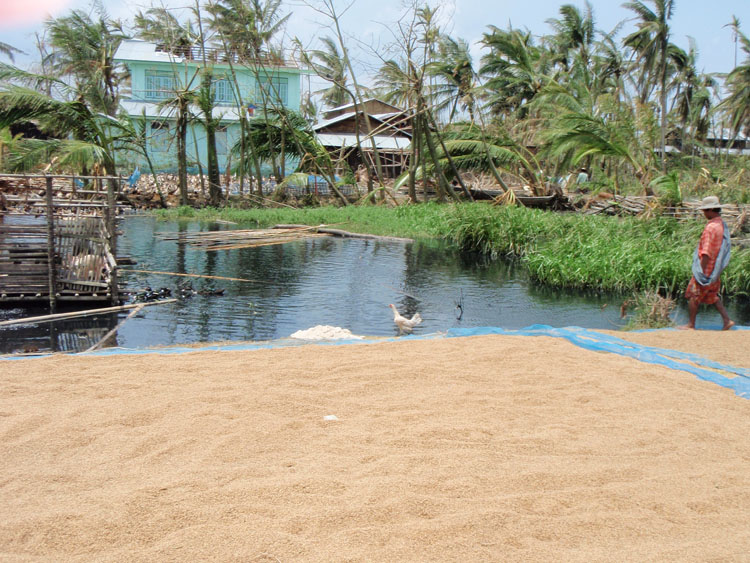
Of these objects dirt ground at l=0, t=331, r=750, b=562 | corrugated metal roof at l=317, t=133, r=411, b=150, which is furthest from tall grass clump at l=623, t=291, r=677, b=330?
corrugated metal roof at l=317, t=133, r=411, b=150

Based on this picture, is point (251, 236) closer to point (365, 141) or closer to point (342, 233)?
point (342, 233)

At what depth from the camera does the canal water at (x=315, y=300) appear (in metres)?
8.18

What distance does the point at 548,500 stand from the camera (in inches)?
126

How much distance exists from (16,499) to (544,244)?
12.1m

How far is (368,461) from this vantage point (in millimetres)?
3635

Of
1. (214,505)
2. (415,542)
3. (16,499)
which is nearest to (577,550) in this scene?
(415,542)

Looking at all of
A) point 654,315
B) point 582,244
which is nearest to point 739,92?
point 582,244

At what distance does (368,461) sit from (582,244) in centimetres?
983

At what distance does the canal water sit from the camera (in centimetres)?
818

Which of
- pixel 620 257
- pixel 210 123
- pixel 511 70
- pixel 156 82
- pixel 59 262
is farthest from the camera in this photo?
pixel 156 82

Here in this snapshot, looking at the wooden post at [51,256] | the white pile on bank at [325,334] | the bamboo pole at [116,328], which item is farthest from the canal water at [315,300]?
the white pile on bank at [325,334]

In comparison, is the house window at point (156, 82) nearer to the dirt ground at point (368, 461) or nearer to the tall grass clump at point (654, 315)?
the tall grass clump at point (654, 315)

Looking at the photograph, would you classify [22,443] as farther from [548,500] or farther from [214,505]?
[548,500]

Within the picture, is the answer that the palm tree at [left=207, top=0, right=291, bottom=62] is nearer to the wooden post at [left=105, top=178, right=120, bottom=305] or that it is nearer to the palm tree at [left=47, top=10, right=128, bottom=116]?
the palm tree at [left=47, top=10, right=128, bottom=116]
